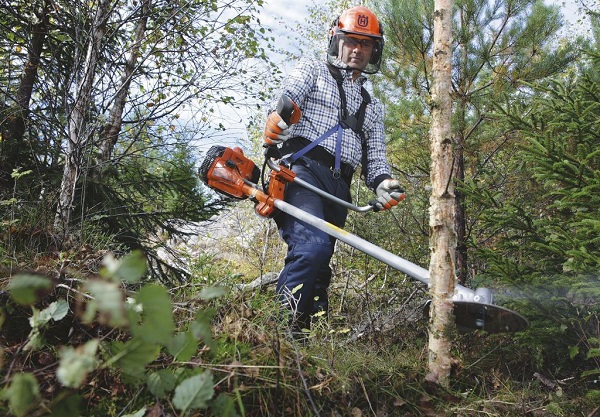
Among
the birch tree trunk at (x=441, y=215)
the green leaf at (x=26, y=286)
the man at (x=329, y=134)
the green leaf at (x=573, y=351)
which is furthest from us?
the man at (x=329, y=134)

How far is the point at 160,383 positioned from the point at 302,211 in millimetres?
2088

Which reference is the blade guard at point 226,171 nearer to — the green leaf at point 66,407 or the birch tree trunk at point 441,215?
the birch tree trunk at point 441,215

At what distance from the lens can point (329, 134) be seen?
3719 millimetres

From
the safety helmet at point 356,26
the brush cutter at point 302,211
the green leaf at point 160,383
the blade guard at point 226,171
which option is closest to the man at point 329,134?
the safety helmet at point 356,26

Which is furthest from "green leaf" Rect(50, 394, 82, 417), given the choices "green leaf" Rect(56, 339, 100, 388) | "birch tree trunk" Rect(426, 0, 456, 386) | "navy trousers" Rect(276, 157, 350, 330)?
"navy trousers" Rect(276, 157, 350, 330)

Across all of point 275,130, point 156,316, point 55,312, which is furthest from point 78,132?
point 156,316

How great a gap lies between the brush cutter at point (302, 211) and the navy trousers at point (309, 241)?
0.11m

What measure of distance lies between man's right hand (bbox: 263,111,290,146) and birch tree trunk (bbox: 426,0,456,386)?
1161 mm

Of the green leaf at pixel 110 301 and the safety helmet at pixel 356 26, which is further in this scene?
the safety helmet at pixel 356 26

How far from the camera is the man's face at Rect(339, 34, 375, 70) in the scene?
12.7 feet

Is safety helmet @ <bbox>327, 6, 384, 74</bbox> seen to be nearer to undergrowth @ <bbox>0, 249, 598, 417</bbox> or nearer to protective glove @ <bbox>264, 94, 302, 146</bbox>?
protective glove @ <bbox>264, 94, 302, 146</bbox>

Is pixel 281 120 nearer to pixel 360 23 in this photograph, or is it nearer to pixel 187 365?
pixel 360 23

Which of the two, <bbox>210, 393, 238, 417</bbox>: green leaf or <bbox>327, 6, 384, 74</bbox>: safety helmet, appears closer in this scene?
<bbox>210, 393, 238, 417</bbox>: green leaf

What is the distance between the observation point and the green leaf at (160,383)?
1.29m
